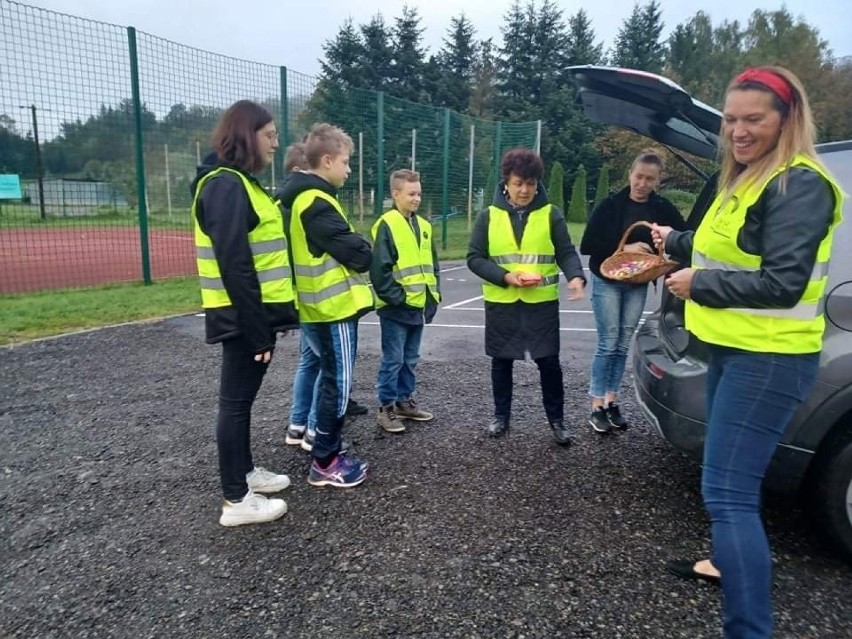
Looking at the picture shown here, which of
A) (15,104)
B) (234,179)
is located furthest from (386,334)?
(15,104)

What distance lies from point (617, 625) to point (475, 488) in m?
1.17

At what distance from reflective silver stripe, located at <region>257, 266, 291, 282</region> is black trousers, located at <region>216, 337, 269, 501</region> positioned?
336 mm

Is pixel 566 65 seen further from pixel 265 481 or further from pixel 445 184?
pixel 265 481

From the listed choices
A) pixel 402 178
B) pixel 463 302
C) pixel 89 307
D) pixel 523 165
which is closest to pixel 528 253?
pixel 523 165

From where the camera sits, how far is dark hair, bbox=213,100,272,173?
9.25ft

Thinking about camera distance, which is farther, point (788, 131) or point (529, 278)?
point (529, 278)

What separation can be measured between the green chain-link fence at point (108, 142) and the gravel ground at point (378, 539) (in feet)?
17.9

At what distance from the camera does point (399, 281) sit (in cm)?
413

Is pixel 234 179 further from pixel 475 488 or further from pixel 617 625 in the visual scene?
pixel 617 625

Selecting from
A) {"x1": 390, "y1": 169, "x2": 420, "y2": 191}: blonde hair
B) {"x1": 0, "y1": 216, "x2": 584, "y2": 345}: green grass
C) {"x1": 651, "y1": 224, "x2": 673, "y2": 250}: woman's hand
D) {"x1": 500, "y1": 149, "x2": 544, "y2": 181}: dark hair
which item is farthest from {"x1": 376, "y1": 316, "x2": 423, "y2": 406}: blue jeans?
{"x1": 0, "y1": 216, "x2": 584, "y2": 345}: green grass

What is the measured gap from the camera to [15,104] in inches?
317

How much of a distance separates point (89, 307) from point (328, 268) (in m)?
5.85

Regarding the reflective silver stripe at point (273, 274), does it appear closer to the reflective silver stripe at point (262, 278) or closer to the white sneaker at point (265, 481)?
the reflective silver stripe at point (262, 278)

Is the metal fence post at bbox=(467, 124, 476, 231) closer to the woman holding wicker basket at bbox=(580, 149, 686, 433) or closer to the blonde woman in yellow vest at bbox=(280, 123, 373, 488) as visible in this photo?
the woman holding wicker basket at bbox=(580, 149, 686, 433)
